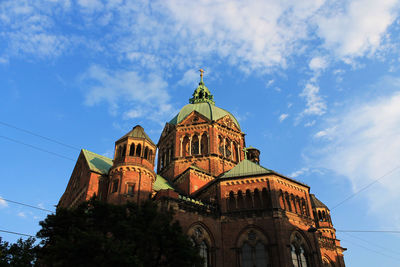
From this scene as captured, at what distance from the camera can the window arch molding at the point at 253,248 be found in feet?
104

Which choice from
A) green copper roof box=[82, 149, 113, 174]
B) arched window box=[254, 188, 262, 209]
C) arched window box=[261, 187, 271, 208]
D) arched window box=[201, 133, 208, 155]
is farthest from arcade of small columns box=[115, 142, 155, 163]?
arched window box=[261, 187, 271, 208]

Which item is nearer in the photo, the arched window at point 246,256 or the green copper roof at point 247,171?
the arched window at point 246,256

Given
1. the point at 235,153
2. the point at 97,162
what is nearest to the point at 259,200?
the point at 235,153

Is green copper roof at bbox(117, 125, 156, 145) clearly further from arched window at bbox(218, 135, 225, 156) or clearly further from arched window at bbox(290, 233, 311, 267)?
arched window at bbox(290, 233, 311, 267)

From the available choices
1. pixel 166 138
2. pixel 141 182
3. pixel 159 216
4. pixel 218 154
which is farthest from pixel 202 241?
pixel 166 138

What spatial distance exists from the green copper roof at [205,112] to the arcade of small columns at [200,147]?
3416mm

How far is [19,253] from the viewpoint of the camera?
96.0 feet

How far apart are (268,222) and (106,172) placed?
61.3 ft

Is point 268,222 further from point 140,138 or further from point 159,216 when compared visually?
point 140,138

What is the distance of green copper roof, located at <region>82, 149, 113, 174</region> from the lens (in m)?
38.6

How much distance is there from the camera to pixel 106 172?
3878 centimetres

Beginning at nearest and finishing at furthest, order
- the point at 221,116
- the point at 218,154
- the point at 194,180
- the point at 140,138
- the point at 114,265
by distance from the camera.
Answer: the point at 114,265 → the point at 140,138 → the point at 194,180 → the point at 218,154 → the point at 221,116

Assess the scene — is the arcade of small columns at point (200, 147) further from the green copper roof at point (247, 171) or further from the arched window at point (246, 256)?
the arched window at point (246, 256)

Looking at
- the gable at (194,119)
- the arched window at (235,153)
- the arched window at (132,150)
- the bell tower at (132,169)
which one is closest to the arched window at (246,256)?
the bell tower at (132,169)
